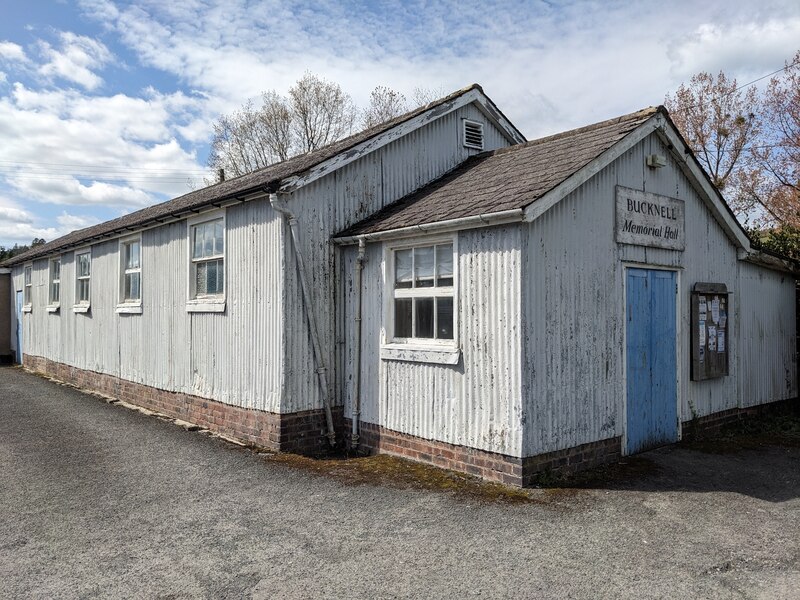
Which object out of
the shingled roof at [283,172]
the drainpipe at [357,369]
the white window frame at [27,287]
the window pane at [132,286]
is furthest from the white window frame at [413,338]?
the white window frame at [27,287]

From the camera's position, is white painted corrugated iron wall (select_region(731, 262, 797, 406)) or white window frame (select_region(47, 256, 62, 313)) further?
white window frame (select_region(47, 256, 62, 313))

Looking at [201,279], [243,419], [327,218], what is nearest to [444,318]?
[327,218]

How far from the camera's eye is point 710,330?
30.3 feet

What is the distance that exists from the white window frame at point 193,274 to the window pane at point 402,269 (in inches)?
112

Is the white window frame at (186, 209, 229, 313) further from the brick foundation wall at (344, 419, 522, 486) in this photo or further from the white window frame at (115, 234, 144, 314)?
the brick foundation wall at (344, 419, 522, 486)

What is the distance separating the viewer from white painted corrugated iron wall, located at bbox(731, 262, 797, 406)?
10.1 metres

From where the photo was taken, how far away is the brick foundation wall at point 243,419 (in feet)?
27.3

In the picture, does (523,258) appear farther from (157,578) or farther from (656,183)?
(157,578)

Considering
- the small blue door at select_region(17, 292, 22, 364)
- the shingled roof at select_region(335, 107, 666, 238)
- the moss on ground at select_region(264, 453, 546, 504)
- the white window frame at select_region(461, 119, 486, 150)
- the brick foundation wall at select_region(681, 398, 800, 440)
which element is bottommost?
the moss on ground at select_region(264, 453, 546, 504)

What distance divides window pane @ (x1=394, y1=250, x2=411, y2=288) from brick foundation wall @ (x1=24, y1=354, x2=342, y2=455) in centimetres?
203

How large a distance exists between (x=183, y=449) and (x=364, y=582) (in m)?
4.92

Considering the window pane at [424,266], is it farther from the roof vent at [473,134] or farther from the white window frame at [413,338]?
the roof vent at [473,134]

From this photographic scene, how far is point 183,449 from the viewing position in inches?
339

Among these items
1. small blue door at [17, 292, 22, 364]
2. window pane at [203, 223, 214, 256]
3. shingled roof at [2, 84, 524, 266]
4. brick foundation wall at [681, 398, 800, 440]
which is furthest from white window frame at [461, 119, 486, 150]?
small blue door at [17, 292, 22, 364]
